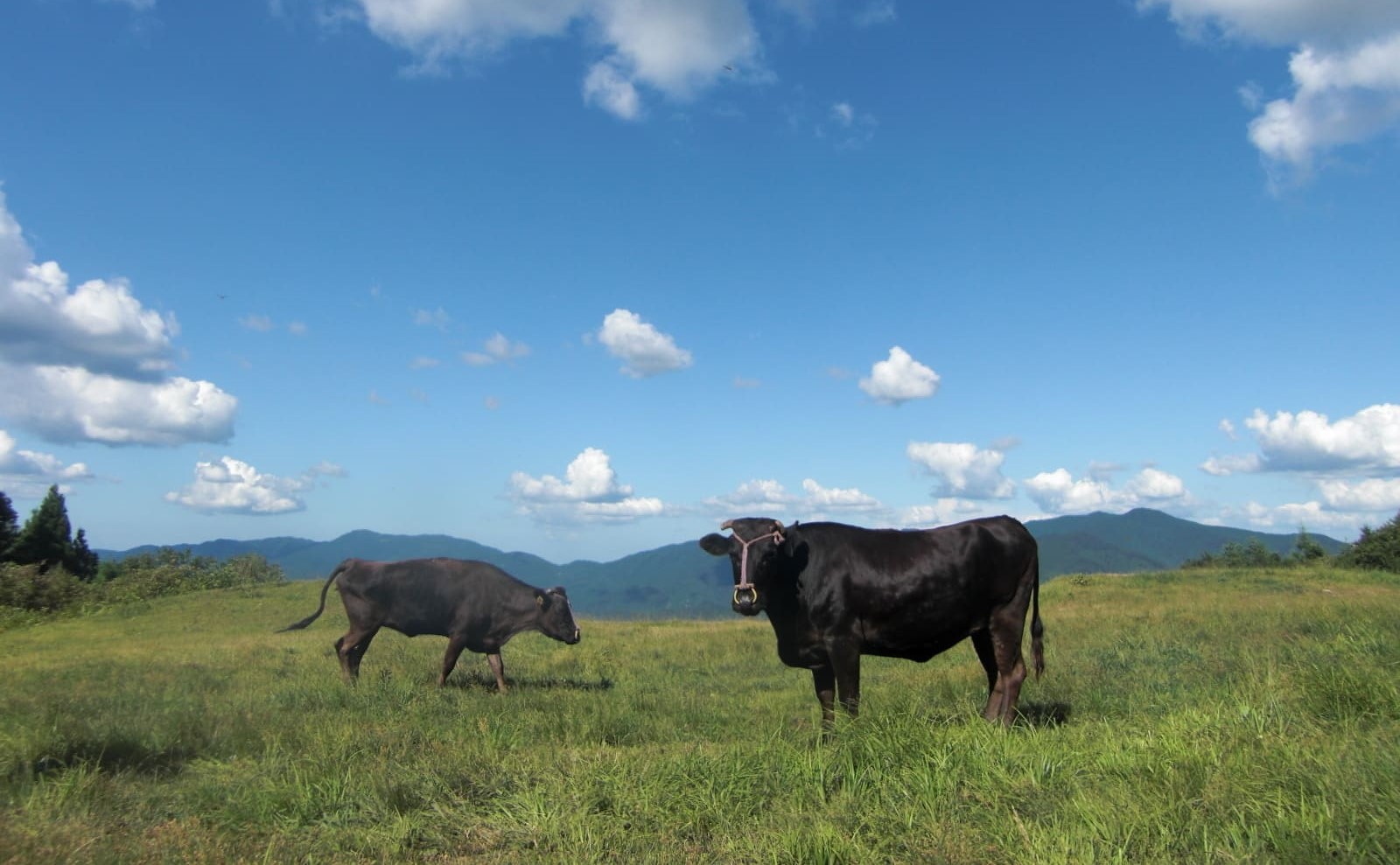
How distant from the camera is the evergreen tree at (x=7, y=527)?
46750 millimetres

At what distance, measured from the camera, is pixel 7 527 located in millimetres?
47969

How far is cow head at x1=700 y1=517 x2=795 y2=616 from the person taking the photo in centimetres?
841

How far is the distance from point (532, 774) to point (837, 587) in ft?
11.7

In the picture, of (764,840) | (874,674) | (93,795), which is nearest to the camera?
(764,840)

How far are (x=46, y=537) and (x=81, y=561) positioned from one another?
3.75 m

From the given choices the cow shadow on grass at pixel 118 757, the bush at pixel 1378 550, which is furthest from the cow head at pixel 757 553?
the bush at pixel 1378 550

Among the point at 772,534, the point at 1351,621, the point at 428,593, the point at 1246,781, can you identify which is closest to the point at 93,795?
the point at 772,534

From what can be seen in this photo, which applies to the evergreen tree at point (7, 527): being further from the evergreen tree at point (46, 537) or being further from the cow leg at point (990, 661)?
the cow leg at point (990, 661)

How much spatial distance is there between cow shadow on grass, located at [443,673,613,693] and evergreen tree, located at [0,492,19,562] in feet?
151

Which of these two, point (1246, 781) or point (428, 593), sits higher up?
point (428, 593)

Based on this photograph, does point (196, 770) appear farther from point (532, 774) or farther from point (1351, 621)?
point (1351, 621)

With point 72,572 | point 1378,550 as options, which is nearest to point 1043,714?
point 1378,550

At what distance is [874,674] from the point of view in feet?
44.4

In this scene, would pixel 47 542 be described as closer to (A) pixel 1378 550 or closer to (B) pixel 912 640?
(B) pixel 912 640
